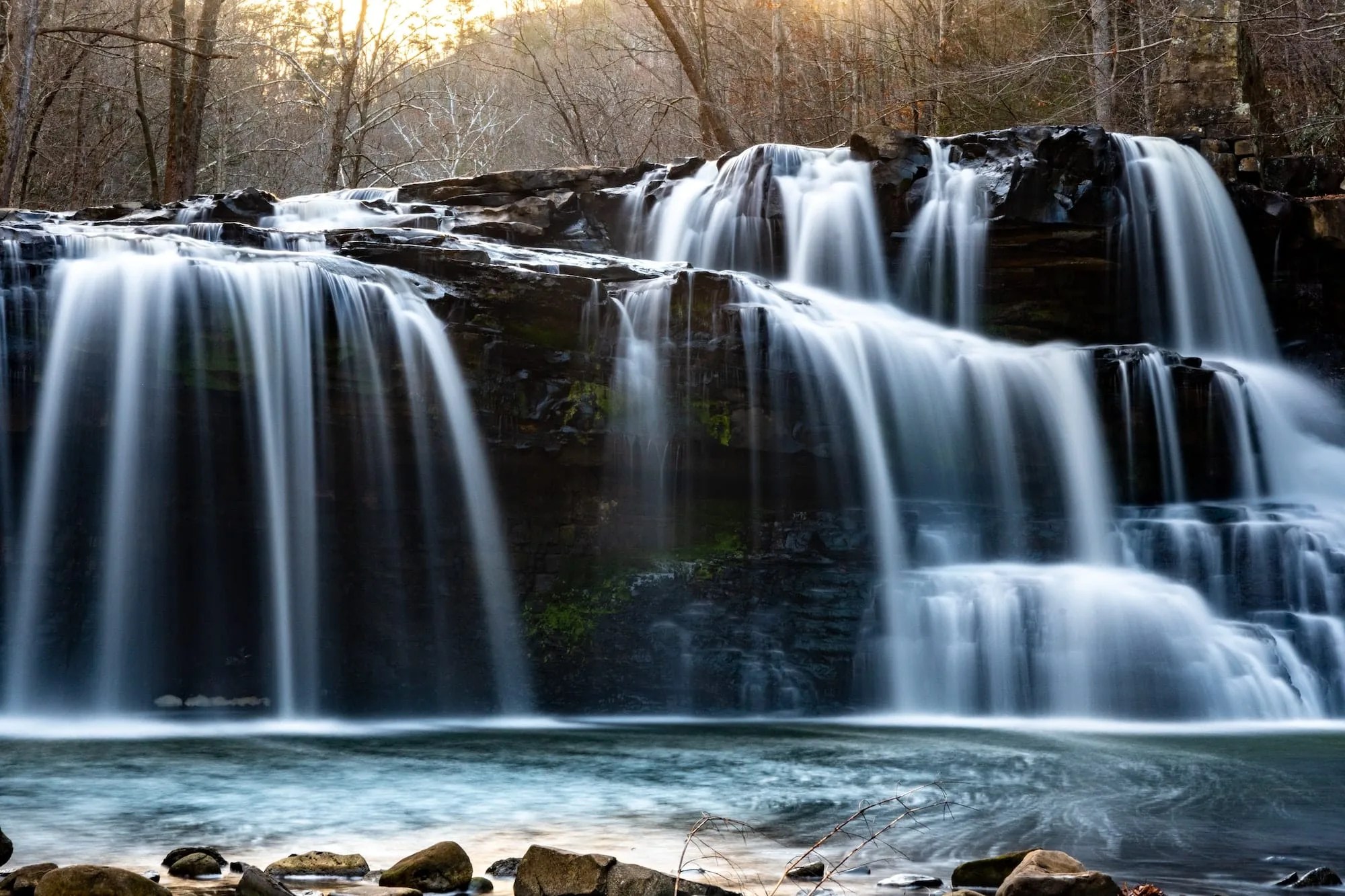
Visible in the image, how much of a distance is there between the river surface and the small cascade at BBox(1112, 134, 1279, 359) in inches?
261

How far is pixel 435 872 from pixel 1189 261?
13042mm

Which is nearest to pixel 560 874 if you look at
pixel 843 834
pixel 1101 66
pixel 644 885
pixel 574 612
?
pixel 644 885

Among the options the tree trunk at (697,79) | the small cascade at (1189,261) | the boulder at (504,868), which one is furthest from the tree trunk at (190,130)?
the boulder at (504,868)

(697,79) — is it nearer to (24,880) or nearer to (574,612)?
(574,612)

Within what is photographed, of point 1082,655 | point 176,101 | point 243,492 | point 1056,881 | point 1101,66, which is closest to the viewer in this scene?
point 1056,881

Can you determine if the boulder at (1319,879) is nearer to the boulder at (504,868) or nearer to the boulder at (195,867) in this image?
the boulder at (504,868)

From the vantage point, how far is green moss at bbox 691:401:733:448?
1077 centimetres

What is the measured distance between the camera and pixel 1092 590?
9984 mm

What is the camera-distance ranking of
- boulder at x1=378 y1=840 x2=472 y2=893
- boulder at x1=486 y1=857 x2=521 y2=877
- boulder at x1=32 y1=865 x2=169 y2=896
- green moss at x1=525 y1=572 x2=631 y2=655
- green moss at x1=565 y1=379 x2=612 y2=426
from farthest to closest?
green moss at x1=565 y1=379 x2=612 y2=426 < green moss at x1=525 y1=572 x2=631 y2=655 < boulder at x1=486 y1=857 x2=521 y2=877 < boulder at x1=378 y1=840 x2=472 y2=893 < boulder at x1=32 y1=865 x2=169 y2=896

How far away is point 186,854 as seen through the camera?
4.41 meters

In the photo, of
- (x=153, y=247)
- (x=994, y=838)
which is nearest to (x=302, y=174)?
(x=153, y=247)

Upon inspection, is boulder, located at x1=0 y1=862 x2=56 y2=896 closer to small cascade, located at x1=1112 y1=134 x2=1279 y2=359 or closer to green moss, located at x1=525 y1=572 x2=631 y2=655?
green moss, located at x1=525 y1=572 x2=631 y2=655

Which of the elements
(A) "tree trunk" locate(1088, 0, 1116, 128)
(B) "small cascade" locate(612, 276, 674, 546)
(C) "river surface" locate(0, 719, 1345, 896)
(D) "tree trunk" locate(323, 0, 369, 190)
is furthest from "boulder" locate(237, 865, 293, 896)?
(D) "tree trunk" locate(323, 0, 369, 190)

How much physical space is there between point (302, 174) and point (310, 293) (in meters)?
30.8
